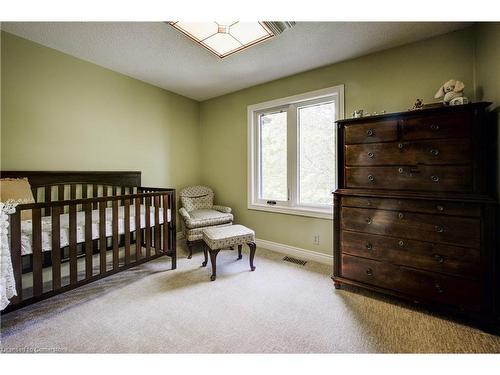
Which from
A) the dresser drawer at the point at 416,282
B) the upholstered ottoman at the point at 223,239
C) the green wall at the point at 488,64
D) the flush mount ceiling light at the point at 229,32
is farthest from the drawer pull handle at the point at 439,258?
the flush mount ceiling light at the point at 229,32

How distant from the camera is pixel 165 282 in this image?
→ 219cm

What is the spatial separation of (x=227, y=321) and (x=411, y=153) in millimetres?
1928

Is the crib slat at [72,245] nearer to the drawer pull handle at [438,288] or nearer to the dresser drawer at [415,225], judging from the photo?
the dresser drawer at [415,225]

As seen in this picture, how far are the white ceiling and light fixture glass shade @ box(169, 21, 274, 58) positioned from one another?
0.11 meters

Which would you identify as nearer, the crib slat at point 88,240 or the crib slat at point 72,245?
the crib slat at point 72,245

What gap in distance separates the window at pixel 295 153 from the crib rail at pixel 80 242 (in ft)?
4.52

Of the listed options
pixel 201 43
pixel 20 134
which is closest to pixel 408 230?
pixel 201 43

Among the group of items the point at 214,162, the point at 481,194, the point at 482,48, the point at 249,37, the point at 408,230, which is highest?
the point at 249,37

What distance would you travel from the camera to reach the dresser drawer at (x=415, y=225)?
1521 millimetres

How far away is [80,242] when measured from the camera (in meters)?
1.87

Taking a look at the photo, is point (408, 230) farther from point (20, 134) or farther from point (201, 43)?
point (20, 134)

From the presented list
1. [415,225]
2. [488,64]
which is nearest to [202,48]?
[488,64]

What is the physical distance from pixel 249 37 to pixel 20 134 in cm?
242
